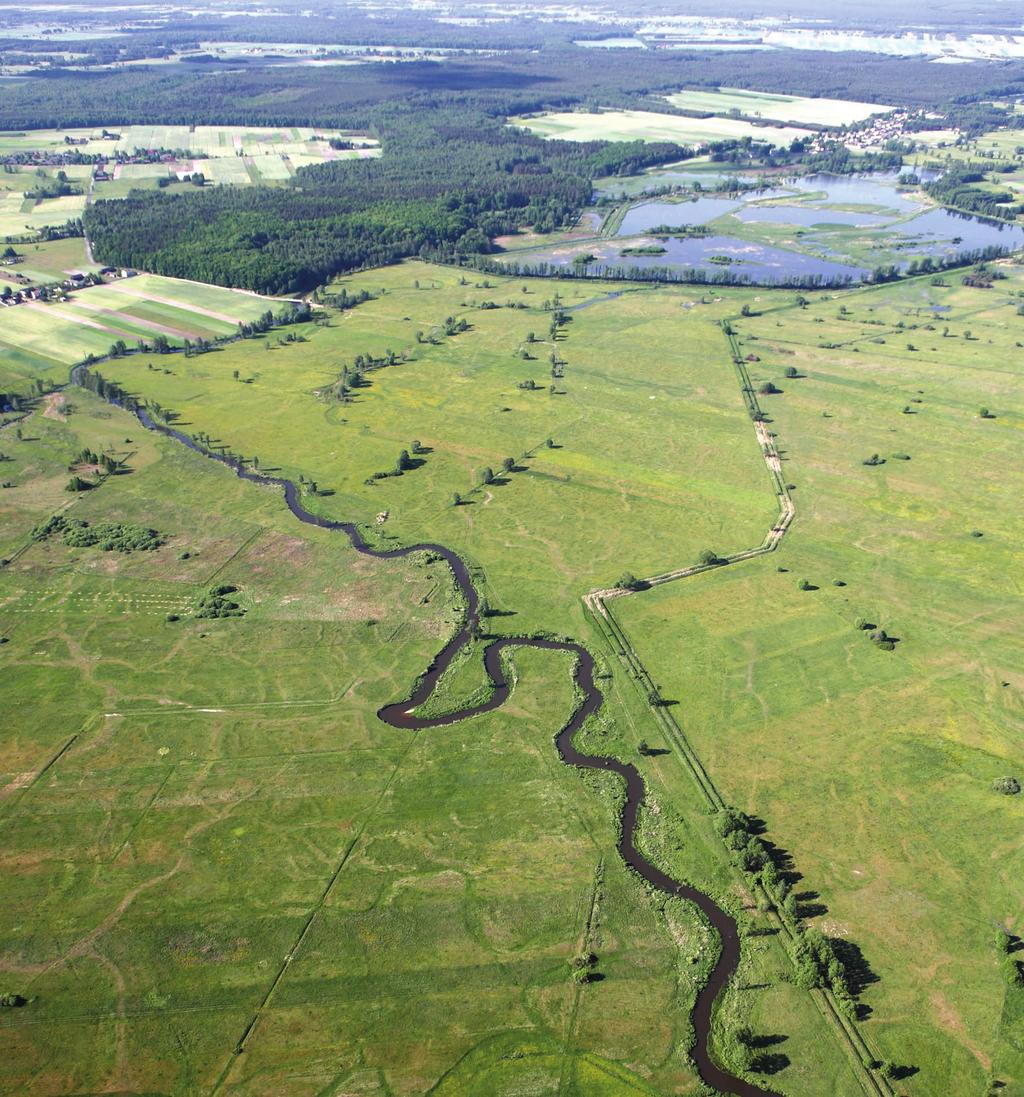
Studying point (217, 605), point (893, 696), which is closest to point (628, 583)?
point (893, 696)

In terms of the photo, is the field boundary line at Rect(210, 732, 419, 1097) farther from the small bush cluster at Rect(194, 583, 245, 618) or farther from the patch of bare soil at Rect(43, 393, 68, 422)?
the patch of bare soil at Rect(43, 393, 68, 422)

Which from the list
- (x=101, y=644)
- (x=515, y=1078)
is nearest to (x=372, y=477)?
(x=101, y=644)

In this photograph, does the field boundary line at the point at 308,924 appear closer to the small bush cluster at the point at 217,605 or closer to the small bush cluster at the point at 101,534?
the small bush cluster at the point at 217,605

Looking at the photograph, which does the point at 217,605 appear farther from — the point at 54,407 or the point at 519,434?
the point at 54,407

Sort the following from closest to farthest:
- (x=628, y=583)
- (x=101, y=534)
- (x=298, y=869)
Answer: (x=298, y=869)
(x=628, y=583)
(x=101, y=534)

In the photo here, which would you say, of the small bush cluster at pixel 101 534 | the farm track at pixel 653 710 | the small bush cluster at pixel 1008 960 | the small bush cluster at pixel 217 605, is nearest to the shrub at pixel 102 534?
the small bush cluster at pixel 101 534

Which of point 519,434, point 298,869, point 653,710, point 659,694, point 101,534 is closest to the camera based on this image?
point 298,869
